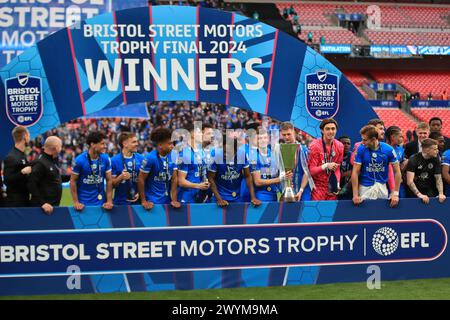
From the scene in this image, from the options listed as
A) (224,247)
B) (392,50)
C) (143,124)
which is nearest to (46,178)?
(224,247)

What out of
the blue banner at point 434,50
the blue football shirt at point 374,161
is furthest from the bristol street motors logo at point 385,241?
the blue banner at point 434,50

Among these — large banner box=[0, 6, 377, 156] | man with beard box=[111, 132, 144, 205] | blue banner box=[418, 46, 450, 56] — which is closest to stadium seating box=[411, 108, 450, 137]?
blue banner box=[418, 46, 450, 56]

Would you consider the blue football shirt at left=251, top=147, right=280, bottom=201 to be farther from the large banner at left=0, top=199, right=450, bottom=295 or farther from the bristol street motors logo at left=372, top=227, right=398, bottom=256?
the bristol street motors logo at left=372, top=227, right=398, bottom=256

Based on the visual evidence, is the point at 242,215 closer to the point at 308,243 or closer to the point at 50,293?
the point at 308,243

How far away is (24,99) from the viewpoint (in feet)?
28.5

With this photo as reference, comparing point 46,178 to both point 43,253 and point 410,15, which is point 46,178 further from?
point 410,15

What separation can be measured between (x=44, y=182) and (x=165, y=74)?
2687 millimetres

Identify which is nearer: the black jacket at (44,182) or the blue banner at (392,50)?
the black jacket at (44,182)

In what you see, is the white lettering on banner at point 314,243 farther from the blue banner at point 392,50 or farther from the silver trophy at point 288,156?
the blue banner at point 392,50

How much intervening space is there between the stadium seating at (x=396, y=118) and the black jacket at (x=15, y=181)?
26414mm

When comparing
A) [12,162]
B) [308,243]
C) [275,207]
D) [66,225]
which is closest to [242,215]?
[275,207]

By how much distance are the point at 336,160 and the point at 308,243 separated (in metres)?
1.34

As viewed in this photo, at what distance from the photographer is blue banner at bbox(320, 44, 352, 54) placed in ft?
112

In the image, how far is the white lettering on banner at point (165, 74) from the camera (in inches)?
344
